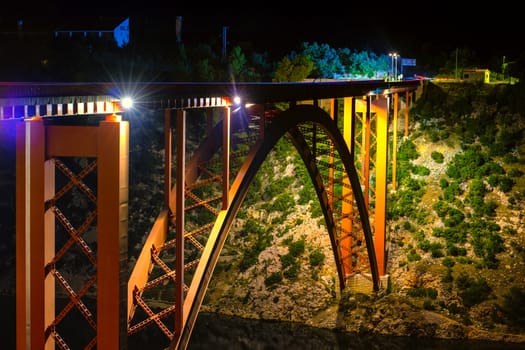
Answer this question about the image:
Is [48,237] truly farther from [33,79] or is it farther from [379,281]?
[33,79]

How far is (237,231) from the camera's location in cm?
3603

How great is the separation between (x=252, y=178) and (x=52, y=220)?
7453mm

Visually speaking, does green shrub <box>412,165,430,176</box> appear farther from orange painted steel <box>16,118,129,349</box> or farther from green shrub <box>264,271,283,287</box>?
orange painted steel <box>16,118,129,349</box>

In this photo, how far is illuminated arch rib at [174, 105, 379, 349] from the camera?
13.3 meters

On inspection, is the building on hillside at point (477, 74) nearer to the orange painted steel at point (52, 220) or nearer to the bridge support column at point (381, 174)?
the bridge support column at point (381, 174)

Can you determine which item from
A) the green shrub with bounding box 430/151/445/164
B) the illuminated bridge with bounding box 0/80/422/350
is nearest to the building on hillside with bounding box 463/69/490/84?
the green shrub with bounding box 430/151/445/164

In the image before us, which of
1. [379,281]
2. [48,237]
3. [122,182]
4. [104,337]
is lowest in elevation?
[379,281]

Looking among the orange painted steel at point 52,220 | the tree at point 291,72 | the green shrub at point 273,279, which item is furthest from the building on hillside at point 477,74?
the orange painted steel at point 52,220

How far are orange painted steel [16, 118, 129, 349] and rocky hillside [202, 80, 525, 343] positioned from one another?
21225 mm

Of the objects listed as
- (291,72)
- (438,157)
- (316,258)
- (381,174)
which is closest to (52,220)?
(381,174)

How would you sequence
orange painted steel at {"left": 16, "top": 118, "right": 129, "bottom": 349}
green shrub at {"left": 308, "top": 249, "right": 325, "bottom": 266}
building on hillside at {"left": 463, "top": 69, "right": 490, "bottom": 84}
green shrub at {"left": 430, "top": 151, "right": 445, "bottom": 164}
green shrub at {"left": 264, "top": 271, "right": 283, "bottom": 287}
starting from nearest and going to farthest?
orange painted steel at {"left": 16, "top": 118, "right": 129, "bottom": 349}, green shrub at {"left": 264, "top": 271, "right": 283, "bottom": 287}, green shrub at {"left": 308, "top": 249, "right": 325, "bottom": 266}, green shrub at {"left": 430, "top": 151, "right": 445, "bottom": 164}, building on hillside at {"left": 463, "top": 69, "right": 490, "bottom": 84}

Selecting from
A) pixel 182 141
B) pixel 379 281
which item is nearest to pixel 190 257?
pixel 379 281

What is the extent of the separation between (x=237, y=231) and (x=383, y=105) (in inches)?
350

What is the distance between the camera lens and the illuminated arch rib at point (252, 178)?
13.3 metres
